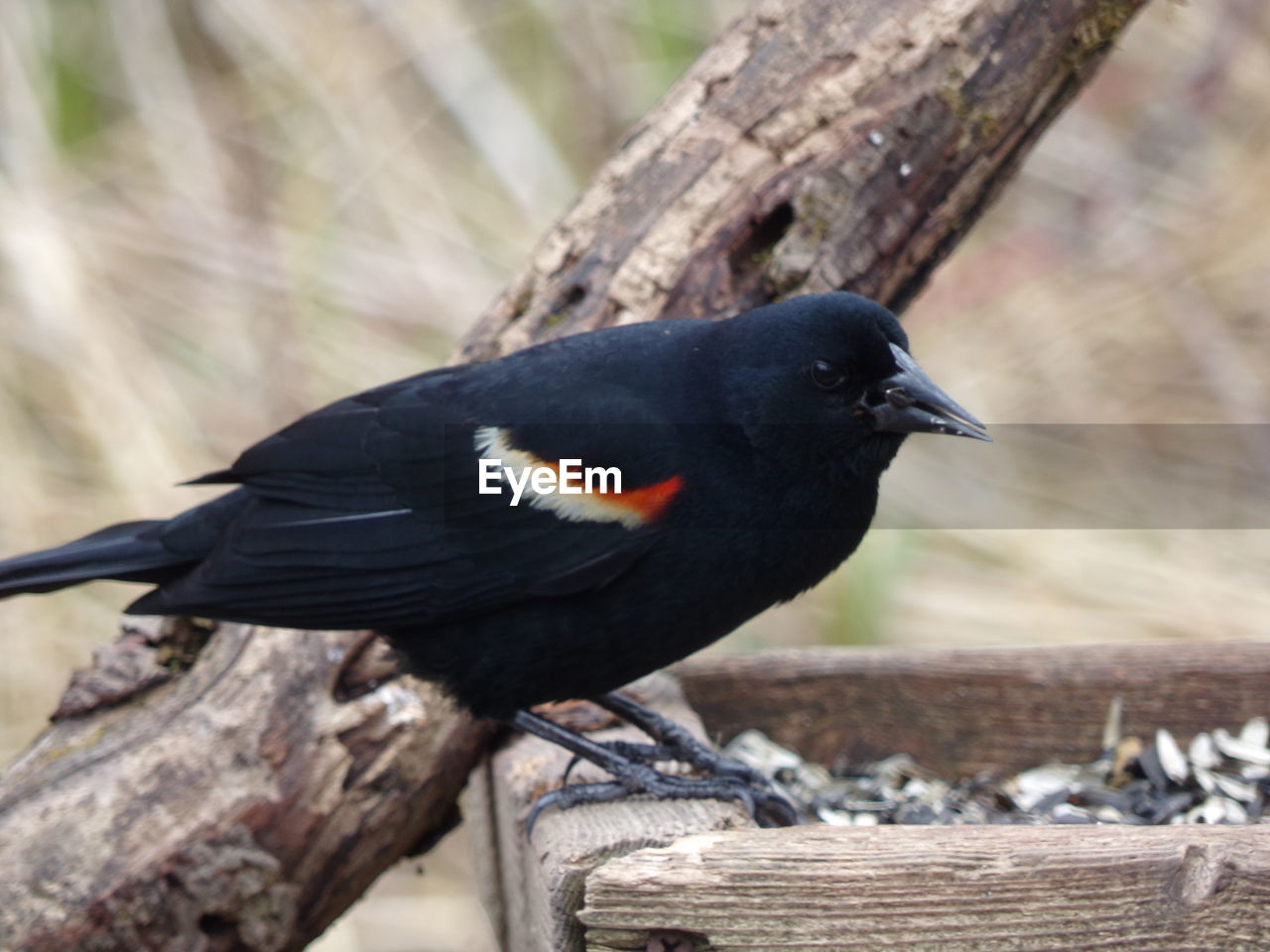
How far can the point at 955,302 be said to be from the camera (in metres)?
5.17

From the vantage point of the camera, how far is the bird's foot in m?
2.34

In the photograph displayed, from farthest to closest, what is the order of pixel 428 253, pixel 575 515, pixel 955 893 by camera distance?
pixel 428 253, pixel 575 515, pixel 955 893

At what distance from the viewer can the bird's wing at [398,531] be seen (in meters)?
2.37

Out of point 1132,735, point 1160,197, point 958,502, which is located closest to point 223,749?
point 1132,735

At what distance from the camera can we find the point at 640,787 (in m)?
2.39

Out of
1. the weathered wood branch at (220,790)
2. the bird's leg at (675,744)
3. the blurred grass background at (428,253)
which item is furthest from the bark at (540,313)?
the blurred grass background at (428,253)

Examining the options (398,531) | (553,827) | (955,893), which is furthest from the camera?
(398,531)

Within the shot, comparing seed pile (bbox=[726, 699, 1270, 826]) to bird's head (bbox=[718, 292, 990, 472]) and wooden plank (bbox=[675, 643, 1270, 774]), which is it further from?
bird's head (bbox=[718, 292, 990, 472])

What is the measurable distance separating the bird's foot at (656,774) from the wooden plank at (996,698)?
1.17ft

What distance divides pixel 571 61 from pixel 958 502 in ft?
7.14

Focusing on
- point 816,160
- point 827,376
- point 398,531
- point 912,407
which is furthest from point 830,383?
point 398,531

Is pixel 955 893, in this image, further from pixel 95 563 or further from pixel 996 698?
pixel 95 563

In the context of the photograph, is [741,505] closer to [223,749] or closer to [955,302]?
[223,749]

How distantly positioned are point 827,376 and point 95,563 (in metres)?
1.33
